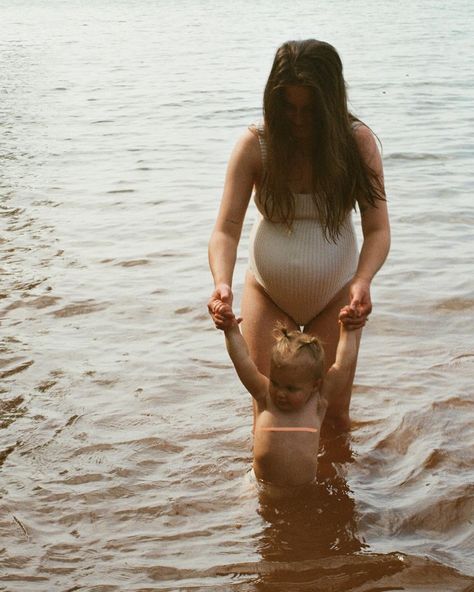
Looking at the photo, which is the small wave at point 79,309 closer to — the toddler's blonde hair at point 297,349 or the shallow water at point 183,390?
the shallow water at point 183,390

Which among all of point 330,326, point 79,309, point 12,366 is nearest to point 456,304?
point 79,309

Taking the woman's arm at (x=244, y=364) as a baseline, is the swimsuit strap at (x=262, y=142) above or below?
above

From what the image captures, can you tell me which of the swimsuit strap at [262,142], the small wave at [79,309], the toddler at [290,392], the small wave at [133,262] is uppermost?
the swimsuit strap at [262,142]

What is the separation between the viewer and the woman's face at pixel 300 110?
13.7 feet

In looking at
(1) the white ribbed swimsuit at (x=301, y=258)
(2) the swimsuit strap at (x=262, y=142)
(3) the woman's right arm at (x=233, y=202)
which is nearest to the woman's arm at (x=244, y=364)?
(3) the woman's right arm at (x=233, y=202)

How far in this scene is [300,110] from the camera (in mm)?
4246

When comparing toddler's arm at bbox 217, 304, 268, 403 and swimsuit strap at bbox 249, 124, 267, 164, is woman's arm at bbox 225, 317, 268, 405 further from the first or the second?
swimsuit strap at bbox 249, 124, 267, 164

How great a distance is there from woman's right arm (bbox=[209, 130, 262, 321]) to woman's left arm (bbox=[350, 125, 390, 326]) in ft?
1.45

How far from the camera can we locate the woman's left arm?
14.4ft

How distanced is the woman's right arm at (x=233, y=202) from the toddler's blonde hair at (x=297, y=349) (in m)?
0.34

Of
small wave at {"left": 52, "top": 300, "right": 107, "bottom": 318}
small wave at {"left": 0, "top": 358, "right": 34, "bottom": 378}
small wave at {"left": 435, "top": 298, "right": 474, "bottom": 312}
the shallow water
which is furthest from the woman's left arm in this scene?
small wave at {"left": 52, "top": 300, "right": 107, "bottom": 318}

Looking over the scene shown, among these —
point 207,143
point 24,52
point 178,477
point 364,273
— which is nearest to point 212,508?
point 178,477

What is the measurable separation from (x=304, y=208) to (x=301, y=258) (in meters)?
0.21

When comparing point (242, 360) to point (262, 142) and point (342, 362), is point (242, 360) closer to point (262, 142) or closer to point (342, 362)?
point (342, 362)
